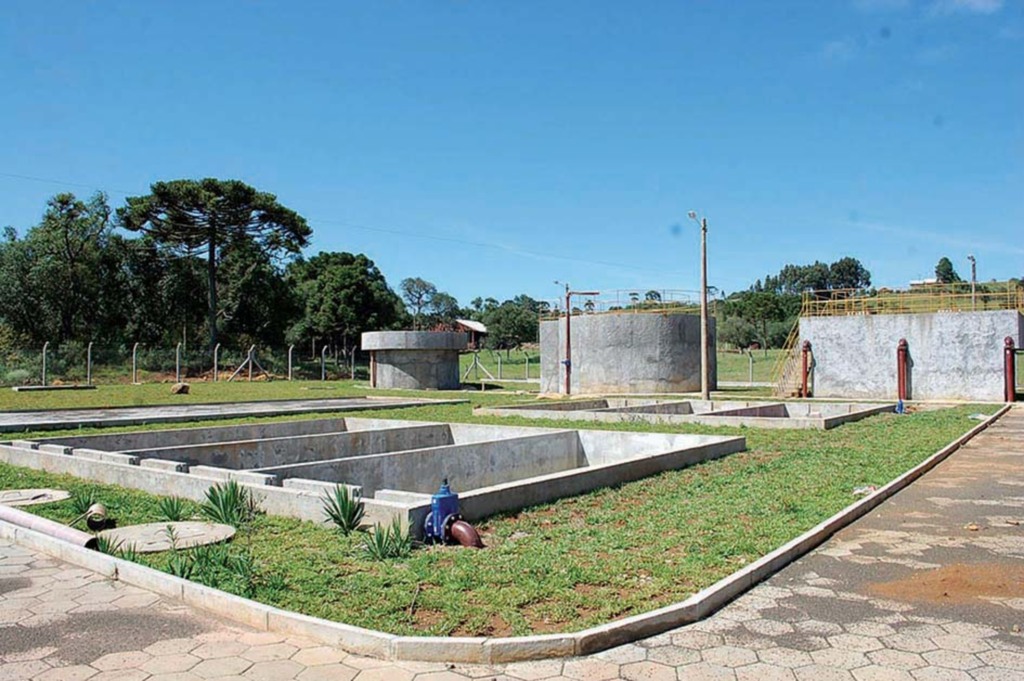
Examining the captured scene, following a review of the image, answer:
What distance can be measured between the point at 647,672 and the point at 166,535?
4.97 metres

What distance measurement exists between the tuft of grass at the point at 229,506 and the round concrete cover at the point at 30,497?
2.01m

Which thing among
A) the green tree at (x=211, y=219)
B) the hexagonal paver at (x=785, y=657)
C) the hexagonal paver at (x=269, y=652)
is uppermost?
the green tree at (x=211, y=219)

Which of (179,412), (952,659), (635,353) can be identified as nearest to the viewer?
(952,659)

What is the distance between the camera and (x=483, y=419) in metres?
20.1

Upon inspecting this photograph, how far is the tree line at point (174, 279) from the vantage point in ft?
151

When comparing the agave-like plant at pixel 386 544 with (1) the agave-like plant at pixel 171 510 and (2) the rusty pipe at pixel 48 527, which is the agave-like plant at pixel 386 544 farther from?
(1) the agave-like plant at pixel 171 510

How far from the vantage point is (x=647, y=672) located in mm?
4516

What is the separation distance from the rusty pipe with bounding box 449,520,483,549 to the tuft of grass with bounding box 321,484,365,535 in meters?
0.96

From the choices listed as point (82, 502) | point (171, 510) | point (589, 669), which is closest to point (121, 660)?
point (589, 669)

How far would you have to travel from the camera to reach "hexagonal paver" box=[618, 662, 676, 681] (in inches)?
175

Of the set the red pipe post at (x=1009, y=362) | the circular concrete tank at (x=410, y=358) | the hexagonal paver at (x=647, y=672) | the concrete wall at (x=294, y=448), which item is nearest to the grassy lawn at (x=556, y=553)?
the hexagonal paver at (x=647, y=672)

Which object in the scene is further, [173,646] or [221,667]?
[173,646]

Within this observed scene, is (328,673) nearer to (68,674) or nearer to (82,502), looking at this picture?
(68,674)

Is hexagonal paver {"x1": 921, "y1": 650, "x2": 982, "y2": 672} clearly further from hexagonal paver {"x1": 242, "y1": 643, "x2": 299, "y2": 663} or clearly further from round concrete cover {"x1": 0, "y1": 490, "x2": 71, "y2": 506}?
round concrete cover {"x1": 0, "y1": 490, "x2": 71, "y2": 506}
